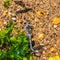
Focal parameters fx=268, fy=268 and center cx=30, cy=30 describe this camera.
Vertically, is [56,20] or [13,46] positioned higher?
[56,20]

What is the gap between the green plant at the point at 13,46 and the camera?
384 centimetres

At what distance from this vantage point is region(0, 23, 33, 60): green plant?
151 inches

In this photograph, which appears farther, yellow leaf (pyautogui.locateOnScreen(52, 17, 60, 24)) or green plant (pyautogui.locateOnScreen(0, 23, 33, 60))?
yellow leaf (pyautogui.locateOnScreen(52, 17, 60, 24))

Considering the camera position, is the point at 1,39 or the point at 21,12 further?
the point at 21,12

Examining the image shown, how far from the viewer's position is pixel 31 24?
14.3ft

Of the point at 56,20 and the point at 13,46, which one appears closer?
the point at 13,46

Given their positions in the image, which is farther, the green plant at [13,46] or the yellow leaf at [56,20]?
the yellow leaf at [56,20]

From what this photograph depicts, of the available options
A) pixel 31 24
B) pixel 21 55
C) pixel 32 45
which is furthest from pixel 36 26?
pixel 21 55

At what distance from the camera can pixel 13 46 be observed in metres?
3.98

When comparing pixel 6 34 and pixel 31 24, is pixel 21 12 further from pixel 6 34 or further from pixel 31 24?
pixel 6 34

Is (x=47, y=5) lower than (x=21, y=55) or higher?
higher

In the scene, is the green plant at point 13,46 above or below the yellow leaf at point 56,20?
below

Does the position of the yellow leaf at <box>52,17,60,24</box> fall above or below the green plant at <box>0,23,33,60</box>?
above

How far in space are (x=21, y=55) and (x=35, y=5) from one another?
1.08 metres
